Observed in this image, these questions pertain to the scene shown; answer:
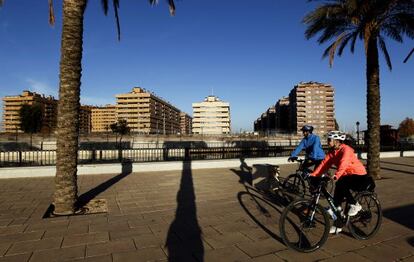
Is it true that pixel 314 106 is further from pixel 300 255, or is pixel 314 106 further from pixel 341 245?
pixel 300 255

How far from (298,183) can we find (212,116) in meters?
149

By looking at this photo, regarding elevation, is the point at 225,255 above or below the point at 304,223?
below

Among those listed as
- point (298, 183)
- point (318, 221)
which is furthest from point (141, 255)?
point (298, 183)

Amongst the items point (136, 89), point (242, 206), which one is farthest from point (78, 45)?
point (136, 89)

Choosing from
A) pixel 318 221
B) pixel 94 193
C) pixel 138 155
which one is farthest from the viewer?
pixel 138 155

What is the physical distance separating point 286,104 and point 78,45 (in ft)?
548

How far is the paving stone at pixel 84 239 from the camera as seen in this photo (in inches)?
192

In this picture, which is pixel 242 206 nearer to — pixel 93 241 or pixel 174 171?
pixel 93 241

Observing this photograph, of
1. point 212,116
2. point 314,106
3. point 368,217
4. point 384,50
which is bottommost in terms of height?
point 368,217

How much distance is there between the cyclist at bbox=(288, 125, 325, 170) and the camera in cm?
736

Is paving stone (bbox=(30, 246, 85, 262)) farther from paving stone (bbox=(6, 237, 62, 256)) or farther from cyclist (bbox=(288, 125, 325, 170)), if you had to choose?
cyclist (bbox=(288, 125, 325, 170))

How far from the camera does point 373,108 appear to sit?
443 inches

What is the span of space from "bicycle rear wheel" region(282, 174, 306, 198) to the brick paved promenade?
1.57ft

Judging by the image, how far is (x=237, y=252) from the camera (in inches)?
178
